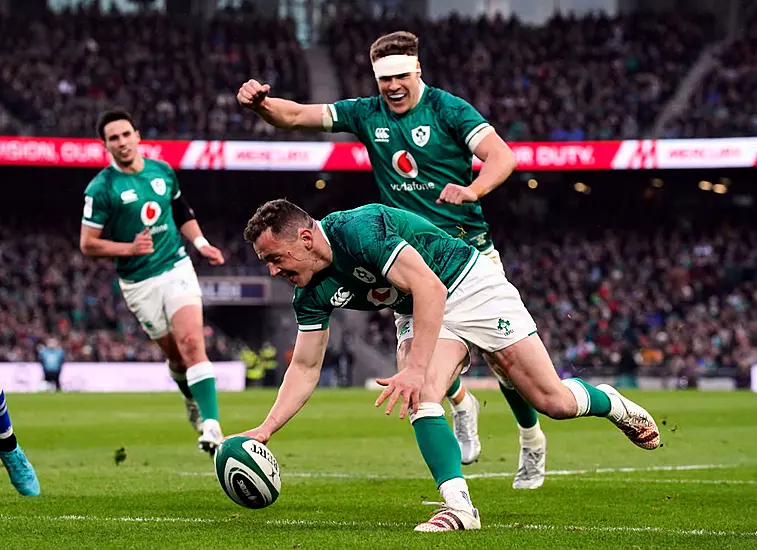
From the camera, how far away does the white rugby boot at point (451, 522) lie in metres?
5.85

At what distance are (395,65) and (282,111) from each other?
78 centimetres

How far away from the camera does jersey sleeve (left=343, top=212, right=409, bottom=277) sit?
5.73m

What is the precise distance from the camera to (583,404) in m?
6.96

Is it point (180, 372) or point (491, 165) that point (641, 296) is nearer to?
point (180, 372)

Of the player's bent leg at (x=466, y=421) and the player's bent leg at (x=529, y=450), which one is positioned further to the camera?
the player's bent leg at (x=466, y=421)

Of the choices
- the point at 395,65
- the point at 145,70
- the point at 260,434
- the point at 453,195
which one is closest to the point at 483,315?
the point at 453,195

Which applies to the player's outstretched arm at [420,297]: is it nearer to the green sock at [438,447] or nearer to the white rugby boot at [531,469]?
the green sock at [438,447]

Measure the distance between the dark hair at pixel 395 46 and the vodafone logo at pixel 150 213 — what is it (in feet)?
11.4

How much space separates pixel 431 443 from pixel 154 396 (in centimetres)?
2096

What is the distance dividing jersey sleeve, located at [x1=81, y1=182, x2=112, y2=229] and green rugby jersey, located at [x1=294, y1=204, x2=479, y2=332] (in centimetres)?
451

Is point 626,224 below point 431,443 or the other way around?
below

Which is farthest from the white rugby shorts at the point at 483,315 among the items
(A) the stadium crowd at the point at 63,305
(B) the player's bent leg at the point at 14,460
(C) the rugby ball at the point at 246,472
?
(A) the stadium crowd at the point at 63,305

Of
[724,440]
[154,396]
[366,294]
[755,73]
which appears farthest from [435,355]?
[755,73]

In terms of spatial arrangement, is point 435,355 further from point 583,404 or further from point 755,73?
point 755,73
